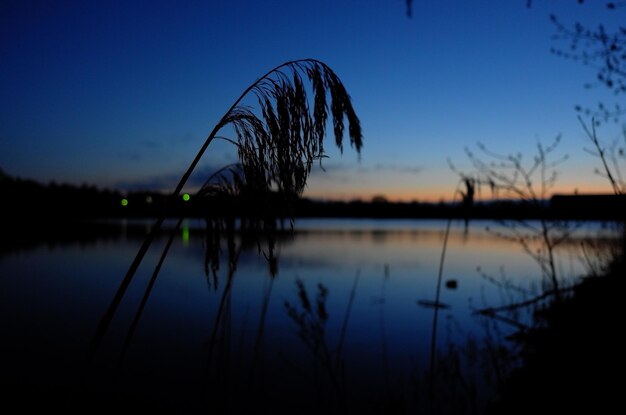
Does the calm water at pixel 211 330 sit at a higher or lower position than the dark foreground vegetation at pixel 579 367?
lower

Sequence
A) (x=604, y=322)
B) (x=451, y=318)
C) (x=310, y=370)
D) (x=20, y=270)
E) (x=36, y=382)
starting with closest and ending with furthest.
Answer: (x=604, y=322)
(x=36, y=382)
(x=310, y=370)
(x=451, y=318)
(x=20, y=270)

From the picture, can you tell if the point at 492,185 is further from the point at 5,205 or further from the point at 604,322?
the point at 5,205

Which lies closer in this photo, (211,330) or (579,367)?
(579,367)

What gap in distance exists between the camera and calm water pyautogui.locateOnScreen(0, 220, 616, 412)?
7520mm

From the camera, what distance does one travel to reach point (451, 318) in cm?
1287

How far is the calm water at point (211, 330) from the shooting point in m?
7.52

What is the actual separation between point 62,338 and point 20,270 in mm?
13420

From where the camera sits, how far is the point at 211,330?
1116 centimetres

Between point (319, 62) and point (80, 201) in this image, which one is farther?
point (80, 201)

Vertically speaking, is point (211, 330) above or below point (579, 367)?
below

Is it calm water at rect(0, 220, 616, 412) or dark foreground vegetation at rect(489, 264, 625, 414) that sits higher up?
dark foreground vegetation at rect(489, 264, 625, 414)

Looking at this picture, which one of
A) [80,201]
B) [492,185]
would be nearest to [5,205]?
[80,201]

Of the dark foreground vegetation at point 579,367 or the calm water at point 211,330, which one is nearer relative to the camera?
the dark foreground vegetation at point 579,367

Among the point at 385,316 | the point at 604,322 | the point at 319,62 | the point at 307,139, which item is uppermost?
the point at 319,62
